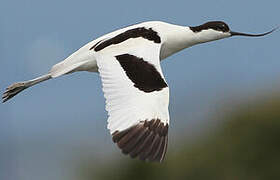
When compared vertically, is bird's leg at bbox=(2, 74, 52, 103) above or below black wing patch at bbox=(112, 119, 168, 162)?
above

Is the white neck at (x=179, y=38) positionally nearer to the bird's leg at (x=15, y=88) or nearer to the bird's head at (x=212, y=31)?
the bird's head at (x=212, y=31)

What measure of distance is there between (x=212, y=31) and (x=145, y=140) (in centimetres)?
373

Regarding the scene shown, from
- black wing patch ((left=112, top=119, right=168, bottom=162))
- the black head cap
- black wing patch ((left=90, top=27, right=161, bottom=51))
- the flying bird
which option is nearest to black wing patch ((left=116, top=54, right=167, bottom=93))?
the flying bird

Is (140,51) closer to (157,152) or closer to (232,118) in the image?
(157,152)

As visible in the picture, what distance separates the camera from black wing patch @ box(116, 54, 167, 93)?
14062mm

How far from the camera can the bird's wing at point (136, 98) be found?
1324cm

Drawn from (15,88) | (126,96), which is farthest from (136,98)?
(15,88)

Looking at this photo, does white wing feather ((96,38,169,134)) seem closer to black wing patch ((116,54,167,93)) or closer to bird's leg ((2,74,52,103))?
black wing patch ((116,54,167,93))

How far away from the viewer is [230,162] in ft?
81.9

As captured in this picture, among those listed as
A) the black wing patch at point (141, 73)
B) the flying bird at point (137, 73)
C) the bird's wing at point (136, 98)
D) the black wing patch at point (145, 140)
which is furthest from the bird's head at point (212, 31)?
the black wing patch at point (145, 140)

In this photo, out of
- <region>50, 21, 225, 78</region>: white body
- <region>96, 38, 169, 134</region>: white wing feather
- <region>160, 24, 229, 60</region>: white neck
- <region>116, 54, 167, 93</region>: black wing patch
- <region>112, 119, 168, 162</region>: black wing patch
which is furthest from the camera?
<region>160, 24, 229, 60</region>: white neck

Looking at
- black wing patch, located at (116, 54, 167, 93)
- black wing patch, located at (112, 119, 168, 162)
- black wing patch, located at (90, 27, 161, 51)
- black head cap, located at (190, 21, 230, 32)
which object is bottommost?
black wing patch, located at (112, 119, 168, 162)

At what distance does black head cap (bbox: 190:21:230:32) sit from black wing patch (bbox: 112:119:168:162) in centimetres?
318

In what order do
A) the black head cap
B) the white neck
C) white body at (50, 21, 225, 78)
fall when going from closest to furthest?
white body at (50, 21, 225, 78)
the white neck
the black head cap
